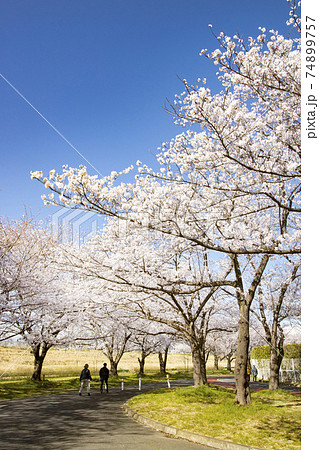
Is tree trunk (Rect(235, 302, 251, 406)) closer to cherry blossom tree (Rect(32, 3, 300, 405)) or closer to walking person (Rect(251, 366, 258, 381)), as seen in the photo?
cherry blossom tree (Rect(32, 3, 300, 405))

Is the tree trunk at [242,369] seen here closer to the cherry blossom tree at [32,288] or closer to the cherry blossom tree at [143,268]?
the cherry blossom tree at [143,268]

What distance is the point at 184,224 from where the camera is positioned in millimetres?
9875

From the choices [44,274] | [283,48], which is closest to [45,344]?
[44,274]

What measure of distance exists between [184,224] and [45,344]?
20.3 m

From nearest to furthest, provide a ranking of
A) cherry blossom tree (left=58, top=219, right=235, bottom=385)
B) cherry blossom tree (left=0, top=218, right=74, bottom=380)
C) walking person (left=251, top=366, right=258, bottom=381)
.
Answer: cherry blossom tree (left=58, top=219, right=235, bottom=385) → cherry blossom tree (left=0, top=218, right=74, bottom=380) → walking person (left=251, top=366, right=258, bottom=381)

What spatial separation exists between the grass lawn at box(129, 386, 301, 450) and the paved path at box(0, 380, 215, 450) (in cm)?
84

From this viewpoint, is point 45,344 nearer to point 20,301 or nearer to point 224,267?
point 20,301

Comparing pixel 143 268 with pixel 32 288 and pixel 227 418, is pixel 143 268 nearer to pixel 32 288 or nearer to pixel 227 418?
pixel 227 418

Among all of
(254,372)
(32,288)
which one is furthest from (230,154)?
(254,372)

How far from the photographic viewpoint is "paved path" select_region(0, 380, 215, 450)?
7.51 m

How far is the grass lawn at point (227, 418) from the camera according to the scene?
784cm

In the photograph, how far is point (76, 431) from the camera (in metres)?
9.06

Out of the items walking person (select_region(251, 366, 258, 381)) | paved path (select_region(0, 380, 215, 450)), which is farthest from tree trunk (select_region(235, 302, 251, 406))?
walking person (select_region(251, 366, 258, 381))

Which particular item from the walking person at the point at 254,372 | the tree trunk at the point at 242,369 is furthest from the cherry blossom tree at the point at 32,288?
the walking person at the point at 254,372
